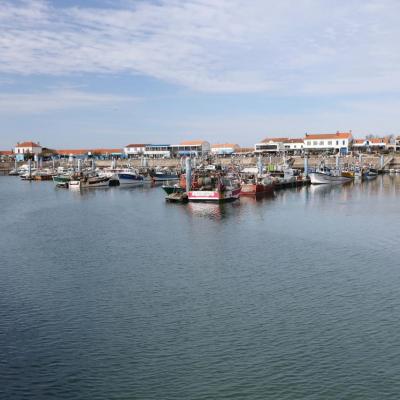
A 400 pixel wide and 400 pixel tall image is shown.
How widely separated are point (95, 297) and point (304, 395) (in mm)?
10999

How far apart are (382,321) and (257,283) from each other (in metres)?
6.43

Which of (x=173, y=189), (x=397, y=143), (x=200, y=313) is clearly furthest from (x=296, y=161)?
(x=200, y=313)

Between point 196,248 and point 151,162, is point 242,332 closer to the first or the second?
point 196,248

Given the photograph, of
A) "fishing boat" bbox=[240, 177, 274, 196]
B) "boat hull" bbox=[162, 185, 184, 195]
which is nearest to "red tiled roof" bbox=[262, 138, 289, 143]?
"fishing boat" bbox=[240, 177, 274, 196]

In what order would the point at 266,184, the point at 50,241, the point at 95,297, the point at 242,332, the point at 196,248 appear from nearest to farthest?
the point at 242,332
the point at 95,297
the point at 196,248
the point at 50,241
the point at 266,184

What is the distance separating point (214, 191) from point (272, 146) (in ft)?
340

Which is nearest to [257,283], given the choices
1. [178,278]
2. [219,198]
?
[178,278]

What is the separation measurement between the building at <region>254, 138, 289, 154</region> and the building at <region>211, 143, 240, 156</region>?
643 inches

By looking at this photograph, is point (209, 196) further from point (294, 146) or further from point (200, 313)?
point (294, 146)

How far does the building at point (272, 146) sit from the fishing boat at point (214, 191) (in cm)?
9615

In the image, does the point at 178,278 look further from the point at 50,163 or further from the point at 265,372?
→ the point at 50,163

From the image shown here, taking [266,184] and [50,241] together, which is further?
[266,184]

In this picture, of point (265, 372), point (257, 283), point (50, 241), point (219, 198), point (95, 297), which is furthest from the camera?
point (219, 198)

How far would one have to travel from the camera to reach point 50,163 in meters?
154
